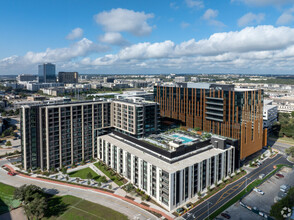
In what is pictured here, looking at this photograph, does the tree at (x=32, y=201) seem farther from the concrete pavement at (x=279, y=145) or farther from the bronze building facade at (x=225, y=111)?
the concrete pavement at (x=279, y=145)

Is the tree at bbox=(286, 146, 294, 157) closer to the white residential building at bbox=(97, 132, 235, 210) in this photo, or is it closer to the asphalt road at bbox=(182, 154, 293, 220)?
the asphalt road at bbox=(182, 154, 293, 220)

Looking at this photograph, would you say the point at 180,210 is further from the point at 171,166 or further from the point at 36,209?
the point at 36,209

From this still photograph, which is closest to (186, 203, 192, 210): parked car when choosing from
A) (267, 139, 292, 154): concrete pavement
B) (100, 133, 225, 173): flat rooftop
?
(100, 133, 225, 173): flat rooftop

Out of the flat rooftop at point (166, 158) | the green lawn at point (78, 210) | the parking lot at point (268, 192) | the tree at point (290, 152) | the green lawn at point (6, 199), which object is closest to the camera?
the green lawn at point (78, 210)

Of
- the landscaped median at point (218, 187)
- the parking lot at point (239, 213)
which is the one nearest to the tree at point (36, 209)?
the landscaped median at point (218, 187)

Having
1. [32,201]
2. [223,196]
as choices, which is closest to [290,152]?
[223,196]

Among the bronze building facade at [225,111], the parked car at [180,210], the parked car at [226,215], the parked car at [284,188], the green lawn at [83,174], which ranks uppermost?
the bronze building facade at [225,111]
